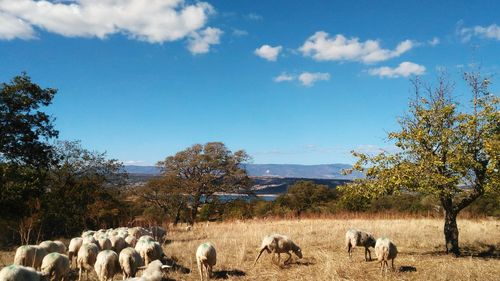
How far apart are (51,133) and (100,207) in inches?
212

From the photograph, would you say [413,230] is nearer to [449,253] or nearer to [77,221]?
[449,253]

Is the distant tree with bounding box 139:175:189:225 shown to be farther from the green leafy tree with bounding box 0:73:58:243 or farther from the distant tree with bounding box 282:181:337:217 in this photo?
the green leafy tree with bounding box 0:73:58:243

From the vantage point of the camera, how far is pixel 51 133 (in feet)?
80.8

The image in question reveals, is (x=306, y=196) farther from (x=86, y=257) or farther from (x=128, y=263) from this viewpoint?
(x=128, y=263)

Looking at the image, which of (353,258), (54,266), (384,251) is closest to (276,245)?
(353,258)

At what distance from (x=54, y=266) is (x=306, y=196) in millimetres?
42249

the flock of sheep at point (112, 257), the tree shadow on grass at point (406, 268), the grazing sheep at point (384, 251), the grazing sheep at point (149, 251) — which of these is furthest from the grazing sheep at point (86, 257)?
the tree shadow on grass at point (406, 268)

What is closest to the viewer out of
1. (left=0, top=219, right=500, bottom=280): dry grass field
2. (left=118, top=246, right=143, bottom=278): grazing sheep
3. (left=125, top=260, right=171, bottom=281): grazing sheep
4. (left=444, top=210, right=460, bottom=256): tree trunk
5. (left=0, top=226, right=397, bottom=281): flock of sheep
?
(left=125, top=260, right=171, bottom=281): grazing sheep

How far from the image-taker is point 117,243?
583 inches

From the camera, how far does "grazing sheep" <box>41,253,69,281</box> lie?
35.1 ft

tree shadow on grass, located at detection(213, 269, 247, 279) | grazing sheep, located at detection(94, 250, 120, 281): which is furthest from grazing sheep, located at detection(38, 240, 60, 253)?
tree shadow on grass, located at detection(213, 269, 247, 279)

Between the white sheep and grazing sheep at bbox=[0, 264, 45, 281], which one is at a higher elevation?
grazing sheep at bbox=[0, 264, 45, 281]

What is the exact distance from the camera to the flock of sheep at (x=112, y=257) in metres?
9.72

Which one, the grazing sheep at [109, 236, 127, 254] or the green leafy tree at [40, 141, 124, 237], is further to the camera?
the green leafy tree at [40, 141, 124, 237]
